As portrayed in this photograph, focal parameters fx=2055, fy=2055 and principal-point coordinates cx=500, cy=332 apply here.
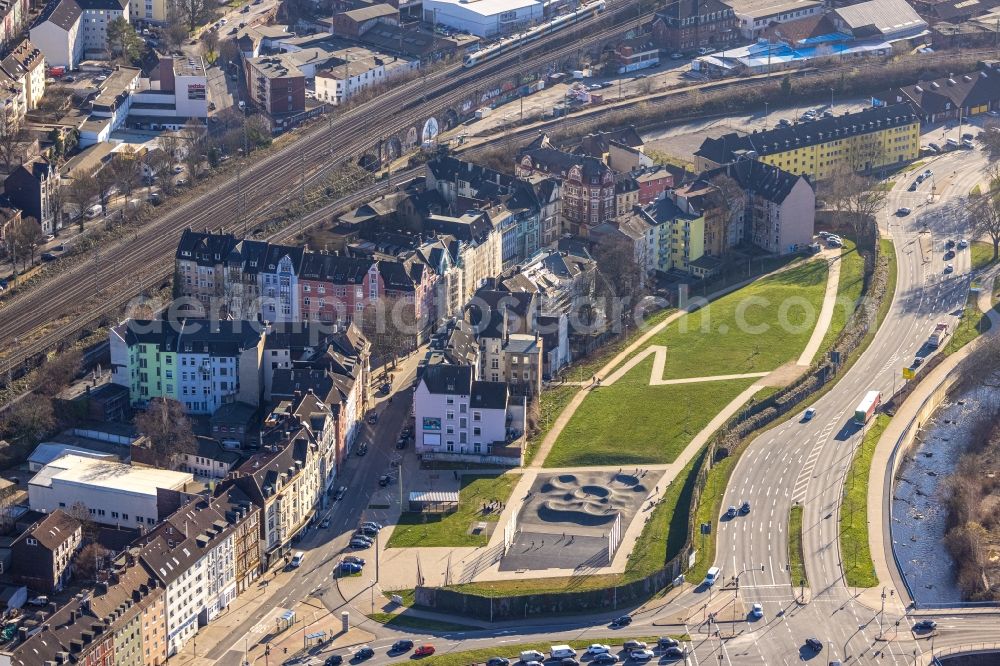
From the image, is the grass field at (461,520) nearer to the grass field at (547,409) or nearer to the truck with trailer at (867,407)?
the grass field at (547,409)

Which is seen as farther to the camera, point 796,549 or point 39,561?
point 796,549

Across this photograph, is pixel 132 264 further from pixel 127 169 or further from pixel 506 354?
pixel 506 354

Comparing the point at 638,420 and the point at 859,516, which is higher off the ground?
the point at 638,420

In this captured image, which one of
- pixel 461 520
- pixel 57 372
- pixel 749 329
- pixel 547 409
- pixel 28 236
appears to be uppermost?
pixel 28 236

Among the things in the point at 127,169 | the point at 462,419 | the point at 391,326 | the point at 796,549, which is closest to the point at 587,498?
the point at 462,419

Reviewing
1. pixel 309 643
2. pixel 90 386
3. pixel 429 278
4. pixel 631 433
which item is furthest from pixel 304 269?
pixel 309 643

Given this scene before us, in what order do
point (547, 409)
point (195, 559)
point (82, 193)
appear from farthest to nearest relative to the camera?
point (82, 193)
point (547, 409)
point (195, 559)

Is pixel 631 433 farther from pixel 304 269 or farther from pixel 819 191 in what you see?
pixel 819 191
